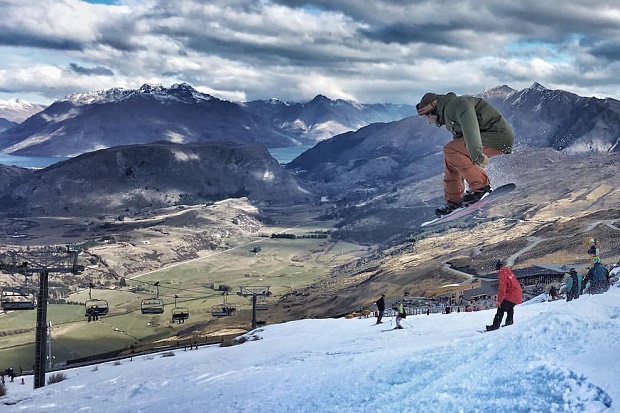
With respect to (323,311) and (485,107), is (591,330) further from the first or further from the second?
(323,311)

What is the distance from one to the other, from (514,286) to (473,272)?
9396 cm

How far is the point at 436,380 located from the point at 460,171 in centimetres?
459

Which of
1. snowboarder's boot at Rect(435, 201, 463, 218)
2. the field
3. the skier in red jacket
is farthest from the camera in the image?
the field

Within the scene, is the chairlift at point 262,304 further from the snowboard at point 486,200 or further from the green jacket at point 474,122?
the green jacket at point 474,122

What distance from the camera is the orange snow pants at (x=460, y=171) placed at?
11.9m

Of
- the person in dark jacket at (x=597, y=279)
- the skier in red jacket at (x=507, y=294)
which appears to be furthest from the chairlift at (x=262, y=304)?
the skier in red jacket at (x=507, y=294)

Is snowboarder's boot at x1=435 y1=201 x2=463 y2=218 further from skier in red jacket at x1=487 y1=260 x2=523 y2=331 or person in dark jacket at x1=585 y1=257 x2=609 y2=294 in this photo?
person in dark jacket at x1=585 y1=257 x2=609 y2=294

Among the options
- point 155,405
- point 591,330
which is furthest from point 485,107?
point 155,405

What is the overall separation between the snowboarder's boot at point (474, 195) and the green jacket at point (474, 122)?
3.63 ft

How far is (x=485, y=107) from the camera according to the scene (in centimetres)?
1130

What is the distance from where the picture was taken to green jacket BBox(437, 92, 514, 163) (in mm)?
10664

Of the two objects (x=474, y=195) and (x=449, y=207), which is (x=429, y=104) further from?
(x=449, y=207)

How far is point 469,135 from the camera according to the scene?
1067 cm

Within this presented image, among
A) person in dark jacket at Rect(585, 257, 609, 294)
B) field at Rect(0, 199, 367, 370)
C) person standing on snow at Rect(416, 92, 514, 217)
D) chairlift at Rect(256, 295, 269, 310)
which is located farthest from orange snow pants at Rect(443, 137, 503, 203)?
chairlift at Rect(256, 295, 269, 310)
